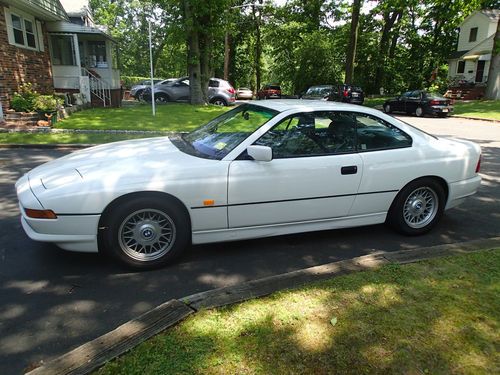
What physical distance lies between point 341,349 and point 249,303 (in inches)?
28.4

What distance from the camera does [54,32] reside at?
730 inches

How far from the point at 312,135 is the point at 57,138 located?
8903 mm

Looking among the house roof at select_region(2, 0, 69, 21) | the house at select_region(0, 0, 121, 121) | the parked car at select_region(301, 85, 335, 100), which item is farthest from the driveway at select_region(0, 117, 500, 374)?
the parked car at select_region(301, 85, 335, 100)

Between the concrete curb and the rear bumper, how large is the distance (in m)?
0.75

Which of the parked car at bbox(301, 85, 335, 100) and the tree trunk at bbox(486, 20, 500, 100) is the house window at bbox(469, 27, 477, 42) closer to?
the tree trunk at bbox(486, 20, 500, 100)

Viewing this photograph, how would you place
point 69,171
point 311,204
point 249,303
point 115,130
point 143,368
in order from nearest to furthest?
point 143,368 < point 249,303 < point 69,171 < point 311,204 < point 115,130

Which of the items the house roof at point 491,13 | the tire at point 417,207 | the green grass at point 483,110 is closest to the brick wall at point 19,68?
the tire at point 417,207

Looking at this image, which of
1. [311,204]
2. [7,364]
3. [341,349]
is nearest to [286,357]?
[341,349]

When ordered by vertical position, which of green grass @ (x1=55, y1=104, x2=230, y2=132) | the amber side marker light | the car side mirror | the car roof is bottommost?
green grass @ (x1=55, y1=104, x2=230, y2=132)

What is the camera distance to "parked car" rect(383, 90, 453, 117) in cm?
2128

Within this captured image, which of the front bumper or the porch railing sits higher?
the porch railing

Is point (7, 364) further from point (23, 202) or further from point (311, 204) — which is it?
point (311, 204)

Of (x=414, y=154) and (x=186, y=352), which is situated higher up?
(x=414, y=154)

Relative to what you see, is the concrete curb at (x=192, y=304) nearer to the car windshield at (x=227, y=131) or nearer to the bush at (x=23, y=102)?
the car windshield at (x=227, y=131)
